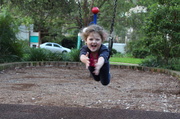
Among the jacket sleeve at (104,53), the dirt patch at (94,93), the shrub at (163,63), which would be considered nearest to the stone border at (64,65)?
the shrub at (163,63)

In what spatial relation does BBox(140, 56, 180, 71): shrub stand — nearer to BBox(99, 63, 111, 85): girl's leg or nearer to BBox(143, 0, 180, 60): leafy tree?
BBox(143, 0, 180, 60): leafy tree

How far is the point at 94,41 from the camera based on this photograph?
3.12 metres

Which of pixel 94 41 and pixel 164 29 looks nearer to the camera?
pixel 94 41

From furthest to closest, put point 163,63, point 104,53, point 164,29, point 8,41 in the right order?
1. point 8,41
2. point 163,63
3. point 164,29
4. point 104,53

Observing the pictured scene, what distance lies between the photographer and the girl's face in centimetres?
312

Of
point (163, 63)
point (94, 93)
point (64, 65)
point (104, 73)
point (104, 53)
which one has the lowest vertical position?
point (94, 93)

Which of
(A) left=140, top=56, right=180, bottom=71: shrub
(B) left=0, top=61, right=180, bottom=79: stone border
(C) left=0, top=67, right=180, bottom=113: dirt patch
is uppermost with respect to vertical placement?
(A) left=140, top=56, right=180, bottom=71: shrub

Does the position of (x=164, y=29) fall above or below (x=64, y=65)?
above

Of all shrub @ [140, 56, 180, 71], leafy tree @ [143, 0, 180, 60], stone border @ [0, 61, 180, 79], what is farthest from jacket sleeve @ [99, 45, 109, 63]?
shrub @ [140, 56, 180, 71]

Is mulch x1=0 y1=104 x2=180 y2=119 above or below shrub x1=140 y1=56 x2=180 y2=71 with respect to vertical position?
below

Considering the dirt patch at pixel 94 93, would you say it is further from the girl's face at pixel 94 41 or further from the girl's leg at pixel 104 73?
the girl's face at pixel 94 41

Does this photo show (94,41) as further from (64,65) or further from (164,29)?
(64,65)

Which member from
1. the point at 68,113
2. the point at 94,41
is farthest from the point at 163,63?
the point at 94,41

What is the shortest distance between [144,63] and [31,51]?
4988 millimetres
